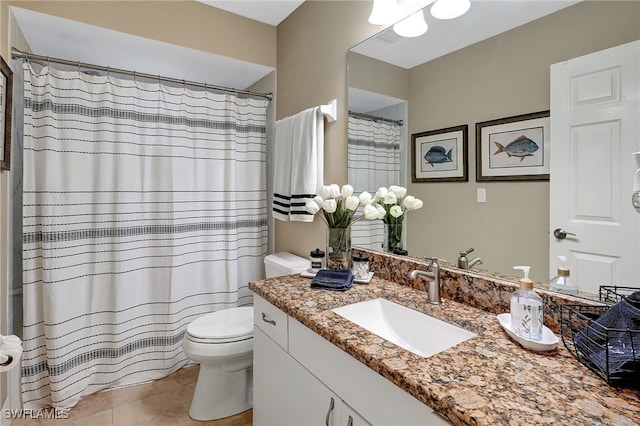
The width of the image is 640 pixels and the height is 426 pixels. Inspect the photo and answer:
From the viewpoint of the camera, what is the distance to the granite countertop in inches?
25.0

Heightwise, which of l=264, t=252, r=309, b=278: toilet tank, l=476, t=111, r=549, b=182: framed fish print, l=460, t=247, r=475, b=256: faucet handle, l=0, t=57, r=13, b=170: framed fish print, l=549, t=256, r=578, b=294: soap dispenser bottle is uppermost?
l=0, t=57, r=13, b=170: framed fish print

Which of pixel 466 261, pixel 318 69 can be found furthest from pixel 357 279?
pixel 318 69

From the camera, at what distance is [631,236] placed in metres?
0.92

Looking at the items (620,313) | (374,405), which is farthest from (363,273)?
(620,313)

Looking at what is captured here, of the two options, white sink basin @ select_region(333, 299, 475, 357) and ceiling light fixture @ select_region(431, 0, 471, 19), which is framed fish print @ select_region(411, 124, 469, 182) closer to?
ceiling light fixture @ select_region(431, 0, 471, 19)

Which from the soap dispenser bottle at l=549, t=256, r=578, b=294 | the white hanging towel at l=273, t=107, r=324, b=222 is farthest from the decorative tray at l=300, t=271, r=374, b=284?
the soap dispenser bottle at l=549, t=256, r=578, b=294

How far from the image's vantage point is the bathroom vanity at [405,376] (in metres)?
0.66

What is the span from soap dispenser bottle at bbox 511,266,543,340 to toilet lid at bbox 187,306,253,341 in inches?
51.5

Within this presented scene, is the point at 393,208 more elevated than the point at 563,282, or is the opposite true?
the point at 393,208

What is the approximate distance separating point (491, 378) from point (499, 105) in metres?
0.92

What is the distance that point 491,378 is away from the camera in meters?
0.76

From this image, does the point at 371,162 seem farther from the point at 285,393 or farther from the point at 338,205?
the point at 285,393

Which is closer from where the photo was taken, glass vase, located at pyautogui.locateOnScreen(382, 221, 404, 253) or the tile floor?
glass vase, located at pyautogui.locateOnScreen(382, 221, 404, 253)

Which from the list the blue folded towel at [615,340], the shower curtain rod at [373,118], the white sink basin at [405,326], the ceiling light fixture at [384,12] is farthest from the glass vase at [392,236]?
the ceiling light fixture at [384,12]
